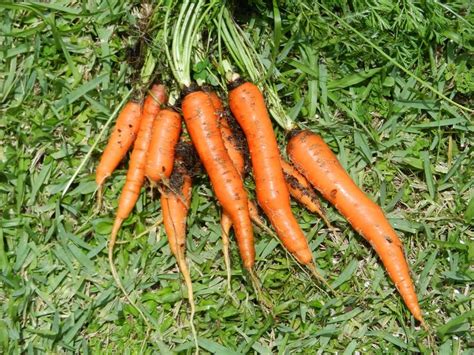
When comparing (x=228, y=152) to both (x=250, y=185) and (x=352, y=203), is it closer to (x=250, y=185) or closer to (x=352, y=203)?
(x=250, y=185)

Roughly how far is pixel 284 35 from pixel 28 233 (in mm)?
1685

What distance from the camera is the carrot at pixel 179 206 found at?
278 cm

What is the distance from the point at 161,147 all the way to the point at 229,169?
36 centimetres

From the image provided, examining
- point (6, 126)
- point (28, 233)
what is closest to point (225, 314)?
point (28, 233)

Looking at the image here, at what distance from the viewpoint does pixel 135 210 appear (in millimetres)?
2924

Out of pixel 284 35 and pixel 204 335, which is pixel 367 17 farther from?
pixel 204 335

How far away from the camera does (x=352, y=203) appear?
2.82m

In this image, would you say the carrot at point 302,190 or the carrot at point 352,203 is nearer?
the carrot at point 352,203

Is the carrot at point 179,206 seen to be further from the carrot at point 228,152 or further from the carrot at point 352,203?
the carrot at point 352,203

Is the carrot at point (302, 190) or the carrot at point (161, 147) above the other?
the carrot at point (161, 147)

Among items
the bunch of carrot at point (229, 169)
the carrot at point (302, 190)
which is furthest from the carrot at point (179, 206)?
the carrot at point (302, 190)

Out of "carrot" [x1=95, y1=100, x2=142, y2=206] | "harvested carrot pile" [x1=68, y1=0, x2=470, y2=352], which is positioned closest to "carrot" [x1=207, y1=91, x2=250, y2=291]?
"harvested carrot pile" [x1=68, y1=0, x2=470, y2=352]

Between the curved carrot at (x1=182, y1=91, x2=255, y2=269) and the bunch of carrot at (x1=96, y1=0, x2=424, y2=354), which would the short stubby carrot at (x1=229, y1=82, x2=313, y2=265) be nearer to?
the bunch of carrot at (x1=96, y1=0, x2=424, y2=354)

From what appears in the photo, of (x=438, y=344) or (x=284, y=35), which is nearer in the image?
(x=438, y=344)
